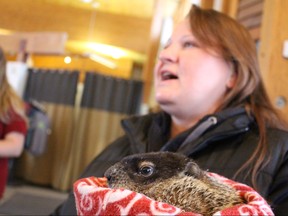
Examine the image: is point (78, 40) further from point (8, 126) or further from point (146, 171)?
point (8, 126)

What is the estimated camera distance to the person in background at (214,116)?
67 cm

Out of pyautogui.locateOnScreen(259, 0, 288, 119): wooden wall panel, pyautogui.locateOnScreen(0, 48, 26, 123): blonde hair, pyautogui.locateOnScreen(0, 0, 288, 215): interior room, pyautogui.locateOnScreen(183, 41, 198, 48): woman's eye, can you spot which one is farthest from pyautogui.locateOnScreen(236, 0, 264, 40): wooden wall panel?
pyautogui.locateOnScreen(0, 48, 26, 123): blonde hair

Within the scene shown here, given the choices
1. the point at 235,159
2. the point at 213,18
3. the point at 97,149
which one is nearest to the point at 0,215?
the point at 235,159

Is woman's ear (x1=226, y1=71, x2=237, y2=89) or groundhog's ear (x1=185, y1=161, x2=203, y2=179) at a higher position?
woman's ear (x1=226, y1=71, x2=237, y2=89)

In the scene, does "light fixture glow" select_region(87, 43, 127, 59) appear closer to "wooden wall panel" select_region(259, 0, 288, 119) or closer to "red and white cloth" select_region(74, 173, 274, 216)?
"red and white cloth" select_region(74, 173, 274, 216)

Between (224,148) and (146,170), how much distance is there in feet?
1.10

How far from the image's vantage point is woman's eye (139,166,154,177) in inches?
16.8

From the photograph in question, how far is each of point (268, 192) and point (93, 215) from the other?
1.33ft

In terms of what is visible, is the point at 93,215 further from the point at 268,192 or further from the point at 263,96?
the point at 263,96

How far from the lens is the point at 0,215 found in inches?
18.2

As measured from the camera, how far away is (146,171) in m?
0.43

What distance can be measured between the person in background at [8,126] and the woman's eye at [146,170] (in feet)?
1.58

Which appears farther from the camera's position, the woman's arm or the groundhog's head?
the woman's arm

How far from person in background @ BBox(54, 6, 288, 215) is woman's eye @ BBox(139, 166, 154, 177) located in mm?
199
